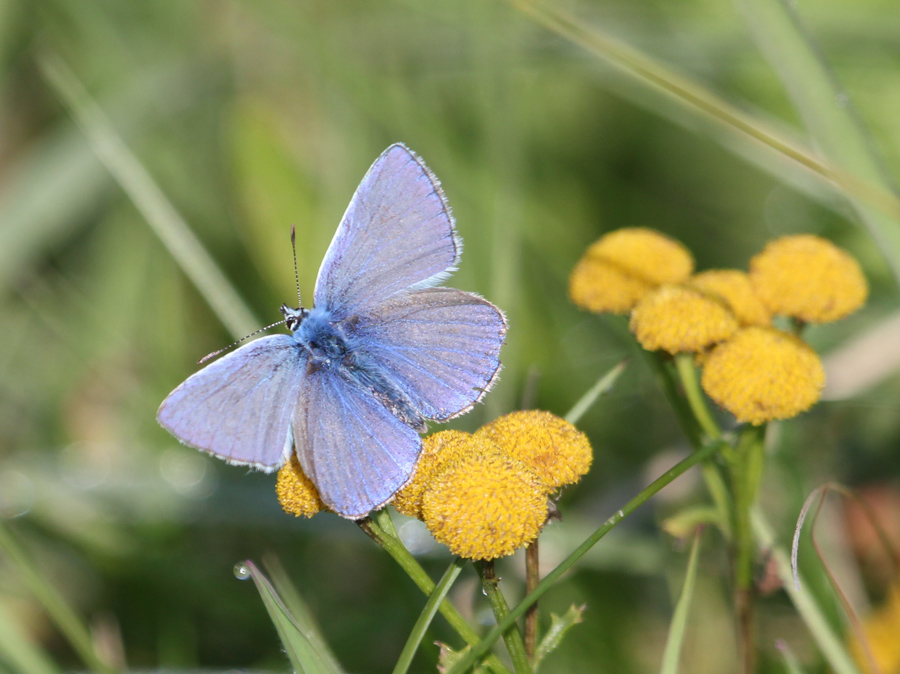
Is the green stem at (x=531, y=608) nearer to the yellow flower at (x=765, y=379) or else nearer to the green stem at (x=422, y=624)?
the green stem at (x=422, y=624)

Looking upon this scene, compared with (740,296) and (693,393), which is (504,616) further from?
(740,296)

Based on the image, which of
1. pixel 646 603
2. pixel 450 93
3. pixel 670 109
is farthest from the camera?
pixel 450 93

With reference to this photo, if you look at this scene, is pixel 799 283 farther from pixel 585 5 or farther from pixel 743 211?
pixel 585 5

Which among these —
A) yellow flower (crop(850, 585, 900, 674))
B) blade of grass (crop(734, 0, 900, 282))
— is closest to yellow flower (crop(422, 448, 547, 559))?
blade of grass (crop(734, 0, 900, 282))

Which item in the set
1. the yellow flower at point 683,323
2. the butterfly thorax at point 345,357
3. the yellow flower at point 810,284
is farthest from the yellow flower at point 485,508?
the yellow flower at point 810,284

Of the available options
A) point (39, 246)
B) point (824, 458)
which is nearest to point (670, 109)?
point (824, 458)

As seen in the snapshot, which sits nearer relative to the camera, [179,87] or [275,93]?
[179,87]
